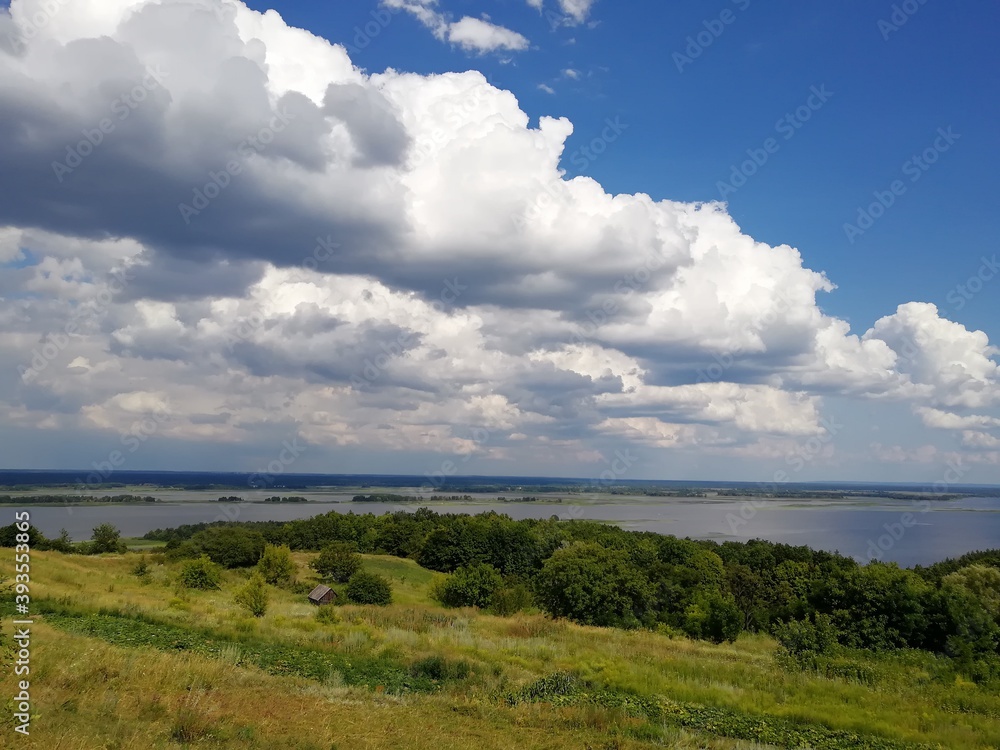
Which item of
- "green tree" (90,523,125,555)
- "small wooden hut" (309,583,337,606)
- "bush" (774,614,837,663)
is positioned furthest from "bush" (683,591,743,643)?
"green tree" (90,523,125,555)

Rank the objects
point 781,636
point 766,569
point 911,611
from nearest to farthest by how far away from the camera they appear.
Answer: point 781,636 → point 911,611 → point 766,569

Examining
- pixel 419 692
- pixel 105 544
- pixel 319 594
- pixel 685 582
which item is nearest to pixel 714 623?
pixel 685 582

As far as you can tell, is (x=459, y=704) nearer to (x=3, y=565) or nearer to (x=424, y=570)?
(x=3, y=565)

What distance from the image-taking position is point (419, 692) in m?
14.1

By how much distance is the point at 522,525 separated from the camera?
287 feet

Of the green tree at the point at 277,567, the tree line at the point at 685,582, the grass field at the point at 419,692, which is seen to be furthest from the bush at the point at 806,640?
the green tree at the point at 277,567

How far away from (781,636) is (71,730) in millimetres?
27577

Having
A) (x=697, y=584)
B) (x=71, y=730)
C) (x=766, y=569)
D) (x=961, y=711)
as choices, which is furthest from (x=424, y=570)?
(x=71, y=730)

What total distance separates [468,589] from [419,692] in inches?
1435

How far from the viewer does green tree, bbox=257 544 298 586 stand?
5253 cm

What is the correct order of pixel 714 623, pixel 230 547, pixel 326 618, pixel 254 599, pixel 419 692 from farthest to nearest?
pixel 230 547
pixel 714 623
pixel 254 599
pixel 326 618
pixel 419 692

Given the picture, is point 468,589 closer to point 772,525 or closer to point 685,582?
point 685,582

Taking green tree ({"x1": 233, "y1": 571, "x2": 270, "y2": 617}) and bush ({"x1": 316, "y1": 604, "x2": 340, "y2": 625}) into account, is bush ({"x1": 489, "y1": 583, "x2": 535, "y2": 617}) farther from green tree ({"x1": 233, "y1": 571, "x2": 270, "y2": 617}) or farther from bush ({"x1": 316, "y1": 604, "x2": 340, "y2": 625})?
bush ({"x1": 316, "y1": 604, "x2": 340, "y2": 625})

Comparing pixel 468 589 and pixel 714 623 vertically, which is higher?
pixel 714 623
